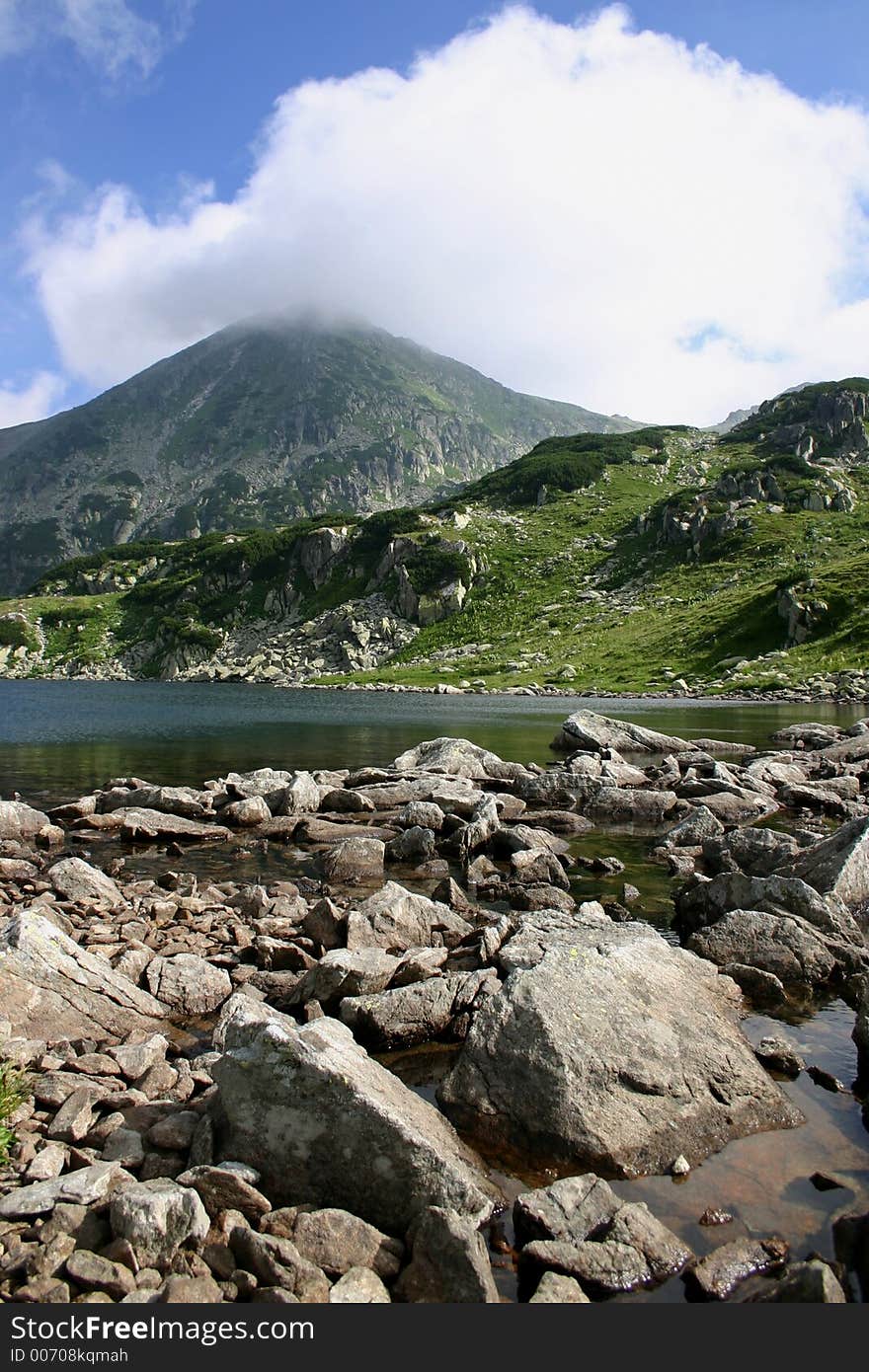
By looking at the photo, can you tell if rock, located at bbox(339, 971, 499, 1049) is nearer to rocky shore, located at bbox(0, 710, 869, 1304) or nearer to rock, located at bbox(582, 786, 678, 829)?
rocky shore, located at bbox(0, 710, 869, 1304)

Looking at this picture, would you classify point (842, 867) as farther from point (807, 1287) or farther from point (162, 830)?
point (162, 830)

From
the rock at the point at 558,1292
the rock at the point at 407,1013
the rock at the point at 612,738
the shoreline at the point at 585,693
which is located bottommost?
the shoreline at the point at 585,693

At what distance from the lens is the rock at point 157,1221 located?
20.9 ft

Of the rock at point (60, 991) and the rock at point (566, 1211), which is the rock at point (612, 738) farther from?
the rock at point (566, 1211)

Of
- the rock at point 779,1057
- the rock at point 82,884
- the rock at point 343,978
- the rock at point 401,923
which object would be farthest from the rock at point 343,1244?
the rock at point 82,884

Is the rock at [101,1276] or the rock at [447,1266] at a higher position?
the rock at [101,1276]

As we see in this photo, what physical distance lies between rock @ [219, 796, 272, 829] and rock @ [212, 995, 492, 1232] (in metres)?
20.3

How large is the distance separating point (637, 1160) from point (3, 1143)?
21.8ft

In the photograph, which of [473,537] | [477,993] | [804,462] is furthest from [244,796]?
[804,462]

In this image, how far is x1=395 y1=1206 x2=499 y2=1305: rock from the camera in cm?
622

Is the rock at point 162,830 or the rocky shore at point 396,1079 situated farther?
the rock at point 162,830

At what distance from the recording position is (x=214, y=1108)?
27.6 ft

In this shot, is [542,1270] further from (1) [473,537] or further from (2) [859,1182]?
(1) [473,537]

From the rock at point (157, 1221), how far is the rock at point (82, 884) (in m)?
11.4
